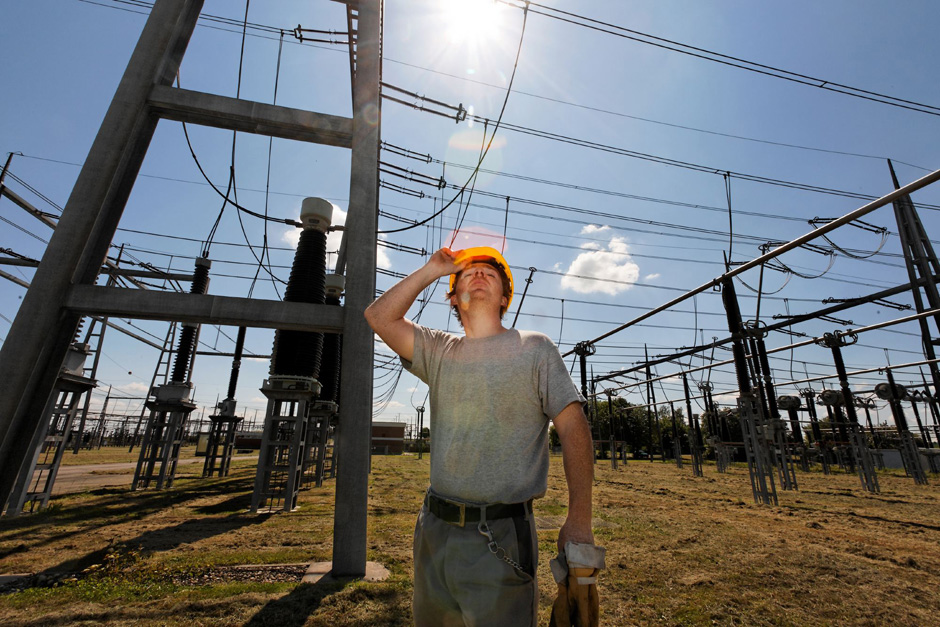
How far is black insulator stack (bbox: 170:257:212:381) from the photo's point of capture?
11.9 metres

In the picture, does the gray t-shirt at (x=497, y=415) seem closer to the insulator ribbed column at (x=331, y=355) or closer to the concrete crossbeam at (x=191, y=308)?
the concrete crossbeam at (x=191, y=308)

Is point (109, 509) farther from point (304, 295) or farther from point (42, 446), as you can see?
point (304, 295)

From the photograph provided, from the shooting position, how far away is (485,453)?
6.06 feet

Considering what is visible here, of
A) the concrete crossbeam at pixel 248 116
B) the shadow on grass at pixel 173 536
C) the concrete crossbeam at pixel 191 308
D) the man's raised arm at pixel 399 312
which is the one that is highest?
the concrete crossbeam at pixel 248 116

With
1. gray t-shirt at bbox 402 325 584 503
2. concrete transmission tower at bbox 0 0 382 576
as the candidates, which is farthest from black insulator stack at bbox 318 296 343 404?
gray t-shirt at bbox 402 325 584 503

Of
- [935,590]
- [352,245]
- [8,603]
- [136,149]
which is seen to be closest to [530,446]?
[352,245]

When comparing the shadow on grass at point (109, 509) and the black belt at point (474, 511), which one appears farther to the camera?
the shadow on grass at point (109, 509)

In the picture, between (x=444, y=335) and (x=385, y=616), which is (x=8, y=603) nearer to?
(x=385, y=616)

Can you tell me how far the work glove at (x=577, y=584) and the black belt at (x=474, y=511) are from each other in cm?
24

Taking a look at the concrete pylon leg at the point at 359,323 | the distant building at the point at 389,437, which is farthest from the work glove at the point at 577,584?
the distant building at the point at 389,437

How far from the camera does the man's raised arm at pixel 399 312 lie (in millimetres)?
2256

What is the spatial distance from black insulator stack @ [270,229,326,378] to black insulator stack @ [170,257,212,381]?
5.38 meters

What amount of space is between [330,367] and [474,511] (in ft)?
42.2

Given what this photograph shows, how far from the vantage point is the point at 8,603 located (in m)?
3.34
